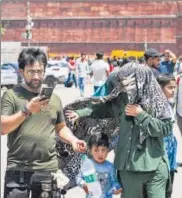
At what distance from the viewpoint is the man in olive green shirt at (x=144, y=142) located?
4.23m

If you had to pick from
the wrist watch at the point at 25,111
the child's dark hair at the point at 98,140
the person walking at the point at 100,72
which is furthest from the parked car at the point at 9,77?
the wrist watch at the point at 25,111

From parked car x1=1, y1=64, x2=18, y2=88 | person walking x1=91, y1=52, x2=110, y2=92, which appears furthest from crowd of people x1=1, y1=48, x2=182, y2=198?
parked car x1=1, y1=64, x2=18, y2=88

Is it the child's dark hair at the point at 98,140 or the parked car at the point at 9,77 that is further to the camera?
the parked car at the point at 9,77

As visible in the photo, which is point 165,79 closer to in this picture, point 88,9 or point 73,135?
point 73,135

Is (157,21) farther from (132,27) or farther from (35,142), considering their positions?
(35,142)

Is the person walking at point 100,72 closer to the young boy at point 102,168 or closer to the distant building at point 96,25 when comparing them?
the young boy at point 102,168

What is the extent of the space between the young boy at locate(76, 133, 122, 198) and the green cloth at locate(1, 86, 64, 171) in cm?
58

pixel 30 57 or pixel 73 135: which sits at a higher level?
pixel 30 57

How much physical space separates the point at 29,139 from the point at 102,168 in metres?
0.75

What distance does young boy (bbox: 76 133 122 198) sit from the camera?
4.68 m

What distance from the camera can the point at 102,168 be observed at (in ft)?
15.4

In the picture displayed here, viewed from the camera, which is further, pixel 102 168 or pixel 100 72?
pixel 100 72

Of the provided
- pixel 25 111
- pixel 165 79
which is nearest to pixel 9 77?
pixel 165 79

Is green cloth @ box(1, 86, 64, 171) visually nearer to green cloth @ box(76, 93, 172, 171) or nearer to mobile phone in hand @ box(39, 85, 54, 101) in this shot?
mobile phone in hand @ box(39, 85, 54, 101)
